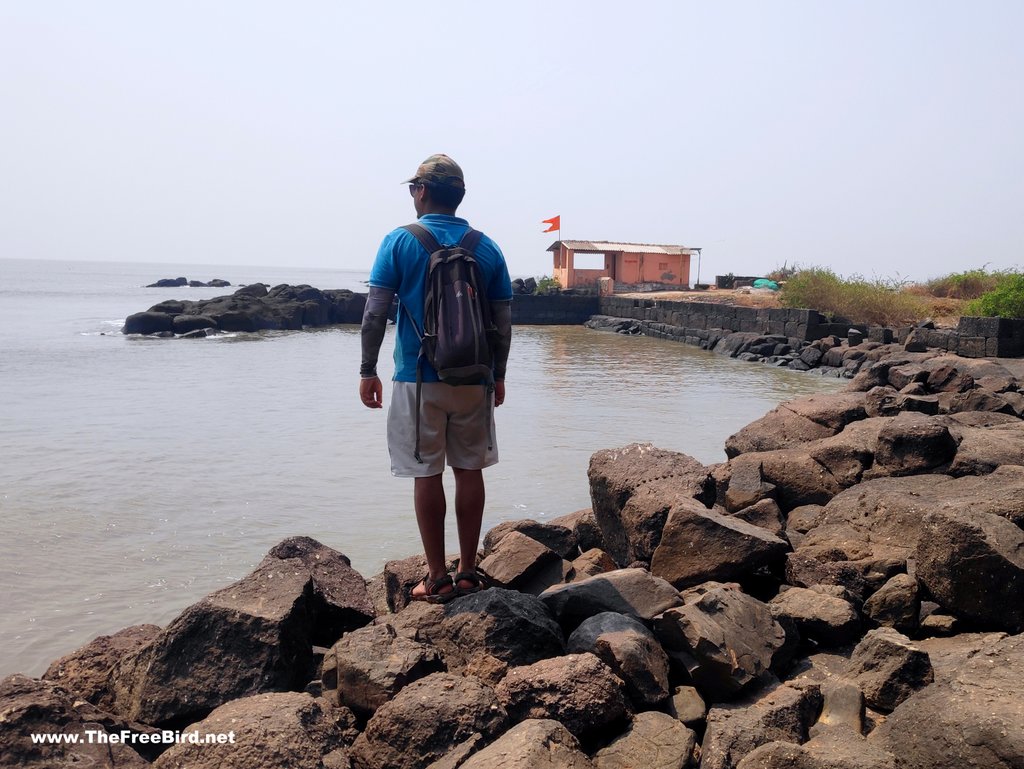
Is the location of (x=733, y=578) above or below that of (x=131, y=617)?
above

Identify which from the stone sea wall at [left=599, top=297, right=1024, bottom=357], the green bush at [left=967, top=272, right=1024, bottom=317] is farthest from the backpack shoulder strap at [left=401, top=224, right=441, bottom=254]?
the green bush at [left=967, top=272, right=1024, bottom=317]

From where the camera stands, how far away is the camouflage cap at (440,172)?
3416 millimetres

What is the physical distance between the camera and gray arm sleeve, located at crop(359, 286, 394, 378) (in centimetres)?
333

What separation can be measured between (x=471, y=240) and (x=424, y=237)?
0.20 meters

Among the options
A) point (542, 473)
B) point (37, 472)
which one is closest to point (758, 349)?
point (542, 473)

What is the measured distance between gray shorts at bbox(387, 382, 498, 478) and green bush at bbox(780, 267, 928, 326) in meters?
22.2

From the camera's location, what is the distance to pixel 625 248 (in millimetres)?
38281

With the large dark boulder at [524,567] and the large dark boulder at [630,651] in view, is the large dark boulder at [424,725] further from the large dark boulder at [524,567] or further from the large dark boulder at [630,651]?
the large dark boulder at [524,567]

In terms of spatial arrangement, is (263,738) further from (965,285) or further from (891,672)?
(965,285)

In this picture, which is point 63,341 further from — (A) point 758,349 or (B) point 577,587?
(B) point 577,587

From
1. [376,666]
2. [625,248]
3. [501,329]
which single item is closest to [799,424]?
[501,329]

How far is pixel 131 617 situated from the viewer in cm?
454

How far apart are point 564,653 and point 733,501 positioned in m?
2.19

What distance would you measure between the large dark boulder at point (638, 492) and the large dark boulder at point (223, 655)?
168 centimetres
